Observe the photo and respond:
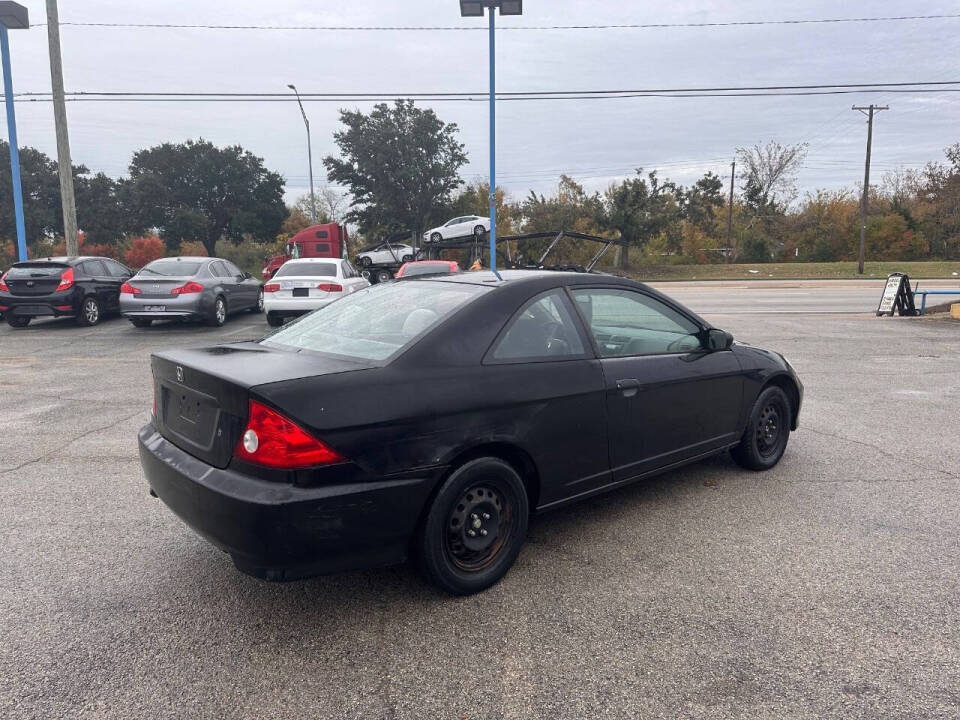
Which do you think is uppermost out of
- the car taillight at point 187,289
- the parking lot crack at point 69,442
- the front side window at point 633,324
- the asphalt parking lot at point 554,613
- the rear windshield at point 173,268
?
the rear windshield at point 173,268

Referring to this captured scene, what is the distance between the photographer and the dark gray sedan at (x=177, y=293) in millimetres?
12820

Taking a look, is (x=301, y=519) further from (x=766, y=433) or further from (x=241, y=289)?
(x=241, y=289)

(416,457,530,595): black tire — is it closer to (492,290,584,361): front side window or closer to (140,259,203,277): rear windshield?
(492,290,584,361): front side window

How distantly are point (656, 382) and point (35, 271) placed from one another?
13395 millimetres

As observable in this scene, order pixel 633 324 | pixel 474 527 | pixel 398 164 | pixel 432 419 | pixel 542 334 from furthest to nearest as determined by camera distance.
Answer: pixel 398 164
pixel 633 324
pixel 542 334
pixel 474 527
pixel 432 419

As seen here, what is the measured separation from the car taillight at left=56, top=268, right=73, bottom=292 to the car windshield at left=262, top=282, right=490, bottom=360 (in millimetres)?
11359

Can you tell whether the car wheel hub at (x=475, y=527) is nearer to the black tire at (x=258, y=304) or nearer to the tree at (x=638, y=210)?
the black tire at (x=258, y=304)

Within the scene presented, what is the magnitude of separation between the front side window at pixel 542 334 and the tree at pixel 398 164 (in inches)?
1889

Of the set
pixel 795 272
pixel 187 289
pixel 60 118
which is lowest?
pixel 795 272

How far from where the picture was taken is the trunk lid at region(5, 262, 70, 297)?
43.1 feet

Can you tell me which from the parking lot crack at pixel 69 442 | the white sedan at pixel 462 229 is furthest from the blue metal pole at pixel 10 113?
the white sedan at pixel 462 229

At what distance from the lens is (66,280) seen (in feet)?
43.7

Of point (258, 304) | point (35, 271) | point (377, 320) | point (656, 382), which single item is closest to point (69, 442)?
point (377, 320)

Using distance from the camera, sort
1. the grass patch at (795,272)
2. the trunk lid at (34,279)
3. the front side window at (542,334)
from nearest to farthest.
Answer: the front side window at (542,334), the trunk lid at (34,279), the grass patch at (795,272)
